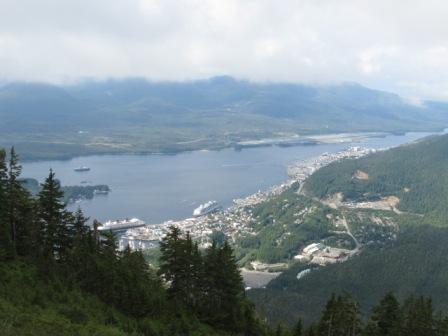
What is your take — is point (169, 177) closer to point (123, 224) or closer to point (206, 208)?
point (206, 208)

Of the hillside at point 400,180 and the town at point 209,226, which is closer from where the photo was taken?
the town at point 209,226

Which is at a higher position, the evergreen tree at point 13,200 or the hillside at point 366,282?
the evergreen tree at point 13,200

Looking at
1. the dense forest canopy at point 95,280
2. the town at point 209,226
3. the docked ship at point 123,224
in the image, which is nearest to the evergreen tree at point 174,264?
the dense forest canopy at point 95,280

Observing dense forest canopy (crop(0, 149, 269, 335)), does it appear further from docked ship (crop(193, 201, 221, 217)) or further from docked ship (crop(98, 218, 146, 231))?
docked ship (crop(193, 201, 221, 217))

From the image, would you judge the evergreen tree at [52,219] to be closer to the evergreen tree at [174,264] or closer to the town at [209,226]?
the evergreen tree at [174,264]

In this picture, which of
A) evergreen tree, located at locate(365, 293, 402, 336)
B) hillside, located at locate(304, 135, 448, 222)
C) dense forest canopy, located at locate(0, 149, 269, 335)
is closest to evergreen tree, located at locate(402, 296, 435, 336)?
evergreen tree, located at locate(365, 293, 402, 336)
